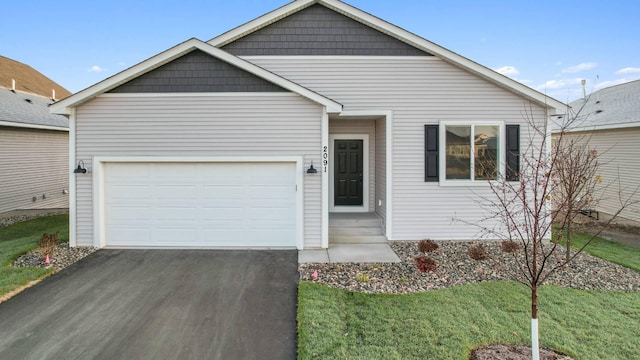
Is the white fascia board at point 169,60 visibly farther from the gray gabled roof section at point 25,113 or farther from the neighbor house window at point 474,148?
the gray gabled roof section at point 25,113

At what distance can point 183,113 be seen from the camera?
8.64m

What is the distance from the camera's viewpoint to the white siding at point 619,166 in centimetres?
1231

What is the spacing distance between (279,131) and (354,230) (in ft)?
10.6

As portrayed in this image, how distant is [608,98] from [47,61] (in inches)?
1334

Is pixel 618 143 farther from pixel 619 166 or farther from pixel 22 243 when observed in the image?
pixel 22 243

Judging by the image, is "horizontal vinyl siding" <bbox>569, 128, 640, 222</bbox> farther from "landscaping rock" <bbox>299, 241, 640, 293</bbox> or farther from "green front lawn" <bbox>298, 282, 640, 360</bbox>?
"green front lawn" <bbox>298, 282, 640, 360</bbox>

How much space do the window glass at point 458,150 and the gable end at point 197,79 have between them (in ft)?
14.4

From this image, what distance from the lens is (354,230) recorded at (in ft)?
32.0

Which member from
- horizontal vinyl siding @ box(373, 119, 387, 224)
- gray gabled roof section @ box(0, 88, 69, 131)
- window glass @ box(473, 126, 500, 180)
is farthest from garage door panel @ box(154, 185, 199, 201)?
gray gabled roof section @ box(0, 88, 69, 131)

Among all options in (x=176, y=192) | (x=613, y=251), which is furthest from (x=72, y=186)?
(x=613, y=251)

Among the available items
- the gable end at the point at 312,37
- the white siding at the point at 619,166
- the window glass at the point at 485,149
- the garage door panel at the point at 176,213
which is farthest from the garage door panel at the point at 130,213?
the white siding at the point at 619,166

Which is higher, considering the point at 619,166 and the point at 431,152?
the point at 431,152

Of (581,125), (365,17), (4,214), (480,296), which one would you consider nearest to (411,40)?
(365,17)

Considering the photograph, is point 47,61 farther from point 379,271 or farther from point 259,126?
point 379,271
